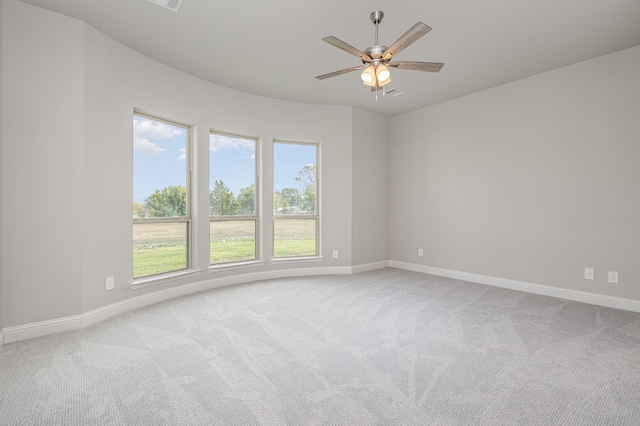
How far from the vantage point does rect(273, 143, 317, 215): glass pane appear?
5320mm

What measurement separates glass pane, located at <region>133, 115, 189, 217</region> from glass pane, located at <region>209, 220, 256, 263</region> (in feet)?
1.93

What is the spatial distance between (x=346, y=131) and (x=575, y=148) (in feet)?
10.6

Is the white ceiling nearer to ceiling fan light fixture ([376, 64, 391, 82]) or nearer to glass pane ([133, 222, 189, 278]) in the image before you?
ceiling fan light fixture ([376, 64, 391, 82])

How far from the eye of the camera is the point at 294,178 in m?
5.45

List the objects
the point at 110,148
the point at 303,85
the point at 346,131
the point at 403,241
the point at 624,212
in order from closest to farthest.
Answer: the point at 110,148 → the point at 624,212 → the point at 303,85 → the point at 346,131 → the point at 403,241

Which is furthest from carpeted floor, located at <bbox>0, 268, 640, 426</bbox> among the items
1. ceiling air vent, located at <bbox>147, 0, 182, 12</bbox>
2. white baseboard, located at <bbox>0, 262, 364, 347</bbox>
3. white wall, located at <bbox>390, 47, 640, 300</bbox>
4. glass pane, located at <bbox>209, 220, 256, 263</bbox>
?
ceiling air vent, located at <bbox>147, 0, 182, 12</bbox>

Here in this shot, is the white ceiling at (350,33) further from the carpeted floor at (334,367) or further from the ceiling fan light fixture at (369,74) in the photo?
the carpeted floor at (334,367)

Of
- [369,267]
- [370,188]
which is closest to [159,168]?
[370,188]

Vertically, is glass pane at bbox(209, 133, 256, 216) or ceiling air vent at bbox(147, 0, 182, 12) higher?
ceiling air vent at bbox(147, 0, 182, 12)

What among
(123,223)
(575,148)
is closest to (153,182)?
(123,223)

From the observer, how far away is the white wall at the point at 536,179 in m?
3.62

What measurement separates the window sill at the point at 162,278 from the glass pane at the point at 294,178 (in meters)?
1.64

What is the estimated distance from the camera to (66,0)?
2711 millimetres

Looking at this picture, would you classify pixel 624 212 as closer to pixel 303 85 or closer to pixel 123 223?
pixel 303 85
